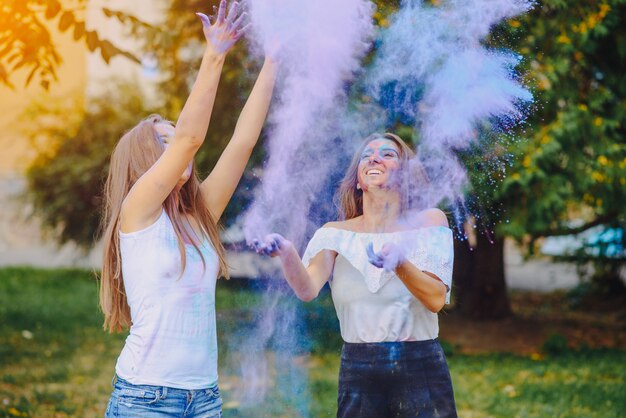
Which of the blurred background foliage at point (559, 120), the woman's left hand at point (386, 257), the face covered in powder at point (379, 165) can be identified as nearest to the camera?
the woman's left hand at point (386, 257)

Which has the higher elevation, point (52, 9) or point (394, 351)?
point (52, 9)

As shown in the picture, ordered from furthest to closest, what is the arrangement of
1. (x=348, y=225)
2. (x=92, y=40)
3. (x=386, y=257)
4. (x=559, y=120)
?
(x=559, y=120)
(x=92, y=40)
(x=348, y=225)
(x=386, y=257)

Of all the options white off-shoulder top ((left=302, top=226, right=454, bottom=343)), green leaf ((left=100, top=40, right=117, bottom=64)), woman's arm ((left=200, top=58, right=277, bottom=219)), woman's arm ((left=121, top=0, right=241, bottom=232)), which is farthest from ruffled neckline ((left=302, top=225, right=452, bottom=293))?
green leaf ((left=100, top=40, right=117, bottom=64))

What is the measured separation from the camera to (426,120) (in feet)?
10.8

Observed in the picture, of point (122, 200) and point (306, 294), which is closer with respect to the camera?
point (122, 200)

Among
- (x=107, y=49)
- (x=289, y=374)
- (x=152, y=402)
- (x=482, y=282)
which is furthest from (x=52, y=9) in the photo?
(x=482, y=282)

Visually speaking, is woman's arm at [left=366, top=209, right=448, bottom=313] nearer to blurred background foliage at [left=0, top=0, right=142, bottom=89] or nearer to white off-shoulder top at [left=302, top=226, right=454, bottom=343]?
white off-shoulder top at [left=302, top=226, right=454, bottom=343]

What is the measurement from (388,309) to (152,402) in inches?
34.4

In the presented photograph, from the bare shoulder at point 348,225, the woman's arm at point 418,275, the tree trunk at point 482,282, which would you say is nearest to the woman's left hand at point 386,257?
the woman's arm at point 418,275

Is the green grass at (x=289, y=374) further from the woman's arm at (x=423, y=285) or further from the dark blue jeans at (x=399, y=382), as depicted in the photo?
the woman's arm at (x=423, y=285)

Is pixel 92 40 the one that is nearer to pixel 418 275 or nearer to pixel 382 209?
pixel 382 209

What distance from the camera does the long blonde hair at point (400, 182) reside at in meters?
2.95

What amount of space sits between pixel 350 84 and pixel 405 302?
4.61 ft

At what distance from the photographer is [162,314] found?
96.5 inches
